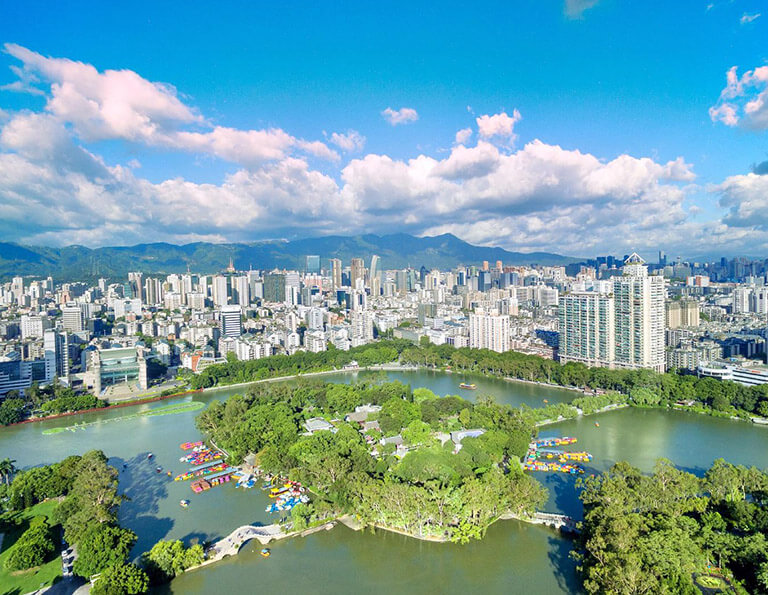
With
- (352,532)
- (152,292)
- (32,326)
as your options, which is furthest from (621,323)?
(152,292)

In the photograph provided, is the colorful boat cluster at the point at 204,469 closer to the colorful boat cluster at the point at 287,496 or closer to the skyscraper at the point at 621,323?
the colorful boat cluster at the point at 287,496

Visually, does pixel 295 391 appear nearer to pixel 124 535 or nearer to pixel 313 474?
pixel 313 474

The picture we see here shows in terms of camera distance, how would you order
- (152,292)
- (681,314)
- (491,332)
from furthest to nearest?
(152,292), (681,314), (491,332)

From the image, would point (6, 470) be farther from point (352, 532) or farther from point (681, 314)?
point (681, 314)

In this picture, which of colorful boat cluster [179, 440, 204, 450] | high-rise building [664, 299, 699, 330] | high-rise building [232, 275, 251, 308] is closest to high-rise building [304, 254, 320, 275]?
high-rise building [232, 275, 251, 308]

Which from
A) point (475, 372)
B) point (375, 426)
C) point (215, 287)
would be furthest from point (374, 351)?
point (215, 287)

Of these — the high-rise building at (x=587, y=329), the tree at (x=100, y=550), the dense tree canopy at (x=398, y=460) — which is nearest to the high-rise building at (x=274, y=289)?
A: the high-rise building at (x=587, y=329)
